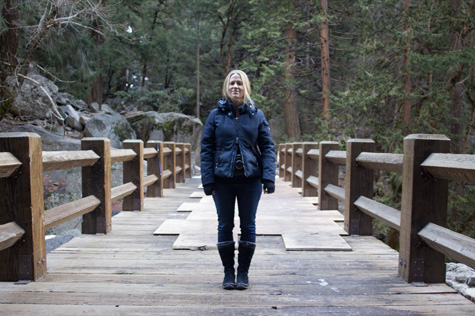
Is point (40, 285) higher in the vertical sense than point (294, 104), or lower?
lower

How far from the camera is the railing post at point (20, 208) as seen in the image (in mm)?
3084

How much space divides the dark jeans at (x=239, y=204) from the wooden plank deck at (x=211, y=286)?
40 cm

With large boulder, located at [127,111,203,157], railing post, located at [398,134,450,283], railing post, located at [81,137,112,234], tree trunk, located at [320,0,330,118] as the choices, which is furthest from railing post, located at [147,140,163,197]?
large boulder, located at [127,111,203,157]

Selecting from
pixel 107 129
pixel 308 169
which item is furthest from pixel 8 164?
pixel 107 129

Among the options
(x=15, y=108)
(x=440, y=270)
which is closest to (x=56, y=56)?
(x=15, y=108)

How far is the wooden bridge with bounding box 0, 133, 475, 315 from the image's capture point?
8.69ft

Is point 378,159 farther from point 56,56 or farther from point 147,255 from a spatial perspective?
point 56,56

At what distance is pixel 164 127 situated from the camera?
60.5ft

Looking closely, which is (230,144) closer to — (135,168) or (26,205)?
(26,205)

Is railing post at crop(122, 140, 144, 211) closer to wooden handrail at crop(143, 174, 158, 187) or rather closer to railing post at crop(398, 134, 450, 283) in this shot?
wooden handrail at crop(143, 174, 158, 187)

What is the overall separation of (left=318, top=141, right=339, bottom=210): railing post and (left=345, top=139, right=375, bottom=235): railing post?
58.1 inches

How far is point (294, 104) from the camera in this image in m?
20.0

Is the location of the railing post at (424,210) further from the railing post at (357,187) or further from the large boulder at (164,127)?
the large boulder at (164,127)

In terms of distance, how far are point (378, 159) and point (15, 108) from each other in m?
15.2
